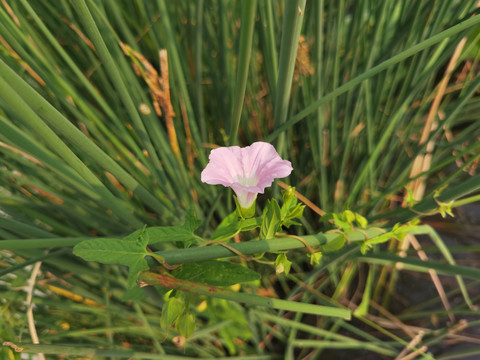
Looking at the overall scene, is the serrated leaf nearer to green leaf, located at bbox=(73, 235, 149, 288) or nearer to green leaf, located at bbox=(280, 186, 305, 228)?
green leaf, located at bbox=(73, 235, 149, 288)

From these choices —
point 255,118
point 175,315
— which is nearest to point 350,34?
point 255,118

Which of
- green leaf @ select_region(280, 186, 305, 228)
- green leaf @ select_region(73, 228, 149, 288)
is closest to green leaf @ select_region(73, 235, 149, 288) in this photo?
green leaf @ select_region(73, 228, 149, 288)

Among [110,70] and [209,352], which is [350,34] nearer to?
[110,70]

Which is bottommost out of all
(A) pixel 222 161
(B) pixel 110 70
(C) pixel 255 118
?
(A) pixel 222 161

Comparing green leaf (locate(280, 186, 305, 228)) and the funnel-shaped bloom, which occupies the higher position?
the funnel-shaped bloom

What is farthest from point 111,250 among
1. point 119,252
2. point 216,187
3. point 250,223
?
point 216,187

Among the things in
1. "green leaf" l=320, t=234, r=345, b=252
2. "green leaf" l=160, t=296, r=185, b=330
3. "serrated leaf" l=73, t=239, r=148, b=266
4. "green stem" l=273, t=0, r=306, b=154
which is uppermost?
"green stem" l=273, t=0, r=306, b=154

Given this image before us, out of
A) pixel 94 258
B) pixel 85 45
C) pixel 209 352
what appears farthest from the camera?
pixel 209 352
